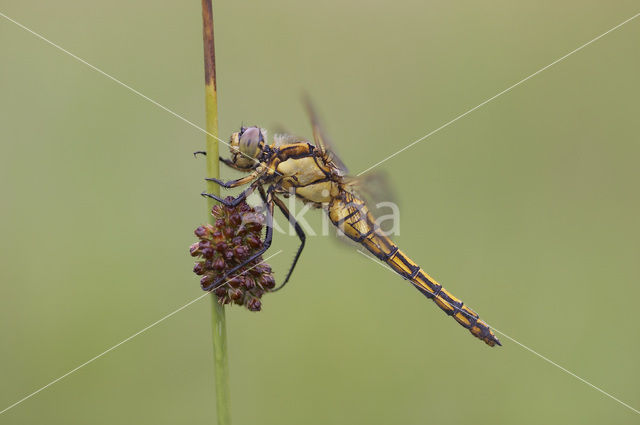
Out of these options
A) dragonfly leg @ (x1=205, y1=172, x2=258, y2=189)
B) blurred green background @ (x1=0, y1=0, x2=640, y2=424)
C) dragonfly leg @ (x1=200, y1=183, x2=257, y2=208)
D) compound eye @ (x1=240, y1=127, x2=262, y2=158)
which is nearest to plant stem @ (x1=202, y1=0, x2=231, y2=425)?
dragonfly leg @ (x1=200, y1=183, x2=257, y2=208)

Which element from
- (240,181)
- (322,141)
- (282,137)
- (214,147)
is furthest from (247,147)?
(214,147)

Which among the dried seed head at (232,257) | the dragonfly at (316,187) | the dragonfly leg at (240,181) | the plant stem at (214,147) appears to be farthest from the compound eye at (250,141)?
the plant stem at (214,147)

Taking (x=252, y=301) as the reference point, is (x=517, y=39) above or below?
above

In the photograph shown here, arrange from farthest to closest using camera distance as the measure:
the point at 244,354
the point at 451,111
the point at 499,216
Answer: the point at 451,111
the point at 499,216
the point at 244,354

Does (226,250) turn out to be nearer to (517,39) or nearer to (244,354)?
(244,354)

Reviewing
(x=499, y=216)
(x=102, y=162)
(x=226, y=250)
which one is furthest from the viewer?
(x=499, y=216)

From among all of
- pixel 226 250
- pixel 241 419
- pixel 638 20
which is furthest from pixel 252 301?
pixel 638 20

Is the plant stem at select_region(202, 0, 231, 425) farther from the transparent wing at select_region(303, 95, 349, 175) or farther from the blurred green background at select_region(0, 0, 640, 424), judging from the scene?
the blurred green background at select_region(0, 0, 640, 424)
